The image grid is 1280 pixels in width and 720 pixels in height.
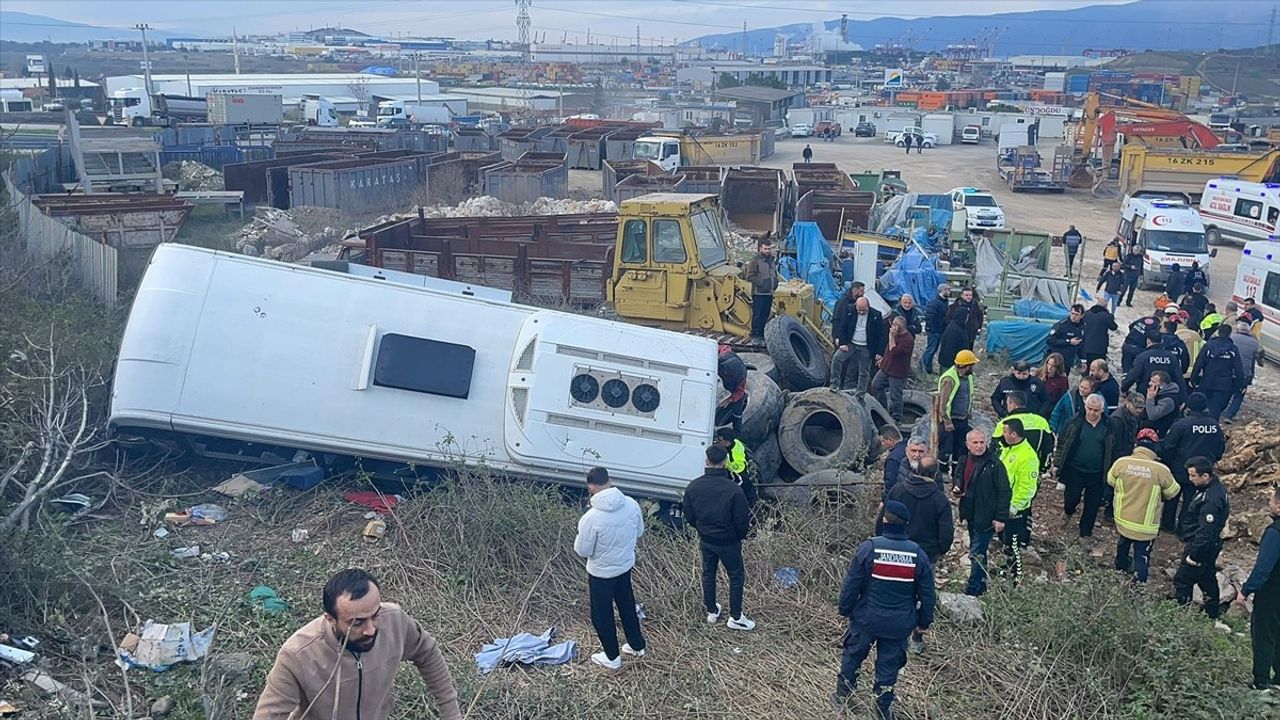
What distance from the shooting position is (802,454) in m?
9.30

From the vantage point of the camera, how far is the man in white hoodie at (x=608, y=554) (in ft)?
18.5

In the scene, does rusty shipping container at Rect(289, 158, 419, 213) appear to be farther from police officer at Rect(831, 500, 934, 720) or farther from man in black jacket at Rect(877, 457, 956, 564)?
police officer at Rect(831, 500, 934, 720)

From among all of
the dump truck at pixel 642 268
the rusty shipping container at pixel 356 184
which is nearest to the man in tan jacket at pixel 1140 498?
the dump truck at pixel 642 268

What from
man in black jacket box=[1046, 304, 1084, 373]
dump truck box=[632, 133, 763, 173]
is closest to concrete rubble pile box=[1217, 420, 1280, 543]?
man in black jacket box=[1046, 304, 1084, 373]

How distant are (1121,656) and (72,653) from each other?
6262 mm

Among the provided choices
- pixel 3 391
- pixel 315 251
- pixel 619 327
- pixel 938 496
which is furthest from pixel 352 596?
pixel 315 251

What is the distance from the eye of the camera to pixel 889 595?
5102 mm

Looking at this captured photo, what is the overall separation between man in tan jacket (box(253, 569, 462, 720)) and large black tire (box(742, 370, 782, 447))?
20.0ft

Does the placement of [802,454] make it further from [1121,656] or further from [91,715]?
[91,715]

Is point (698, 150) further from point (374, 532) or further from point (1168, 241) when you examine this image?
point (374, 532)

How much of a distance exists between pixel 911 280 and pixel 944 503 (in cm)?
1035

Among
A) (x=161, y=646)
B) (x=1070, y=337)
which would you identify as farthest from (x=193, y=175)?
(x=161, y=646)

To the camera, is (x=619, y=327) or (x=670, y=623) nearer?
(x=670, y=623)

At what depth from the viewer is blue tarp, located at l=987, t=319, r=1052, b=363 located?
13.8 meters
